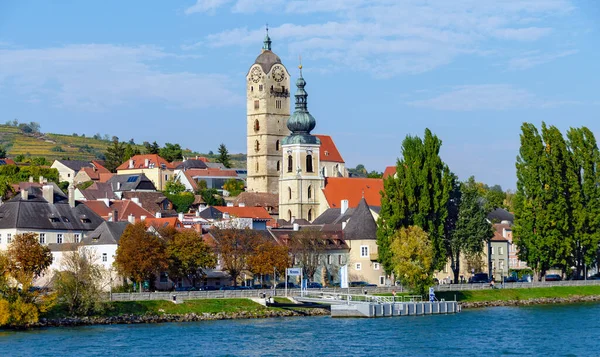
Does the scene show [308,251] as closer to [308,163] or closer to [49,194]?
[49,194]

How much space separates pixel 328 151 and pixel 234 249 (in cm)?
7004

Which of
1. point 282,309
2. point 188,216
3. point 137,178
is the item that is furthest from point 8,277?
point 137,178

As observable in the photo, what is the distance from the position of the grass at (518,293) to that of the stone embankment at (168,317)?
40.8ft

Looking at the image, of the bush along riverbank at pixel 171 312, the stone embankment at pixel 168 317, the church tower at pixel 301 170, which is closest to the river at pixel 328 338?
the stone embankment at pixel 168 317

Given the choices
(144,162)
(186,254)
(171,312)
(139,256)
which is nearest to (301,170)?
(186,254)

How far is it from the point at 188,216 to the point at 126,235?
3919 cm

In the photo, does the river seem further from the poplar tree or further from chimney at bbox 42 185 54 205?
chimney at bbox 42 185 54 205

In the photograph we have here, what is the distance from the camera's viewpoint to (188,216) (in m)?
119

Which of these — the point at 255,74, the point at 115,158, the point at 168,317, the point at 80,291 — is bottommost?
the point at 168,317

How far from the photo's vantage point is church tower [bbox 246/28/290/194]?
493ft

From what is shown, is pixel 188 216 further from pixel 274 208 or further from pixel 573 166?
pixel 573 166

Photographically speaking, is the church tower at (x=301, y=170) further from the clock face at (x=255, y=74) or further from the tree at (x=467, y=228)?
the tree at (x=467, y=228)

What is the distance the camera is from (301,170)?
126062mm

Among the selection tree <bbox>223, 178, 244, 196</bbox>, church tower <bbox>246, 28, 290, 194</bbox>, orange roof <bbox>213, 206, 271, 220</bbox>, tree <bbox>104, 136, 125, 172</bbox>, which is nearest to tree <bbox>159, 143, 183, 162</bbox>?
tree <bbox>104, 136, 125, 172</bbox>
